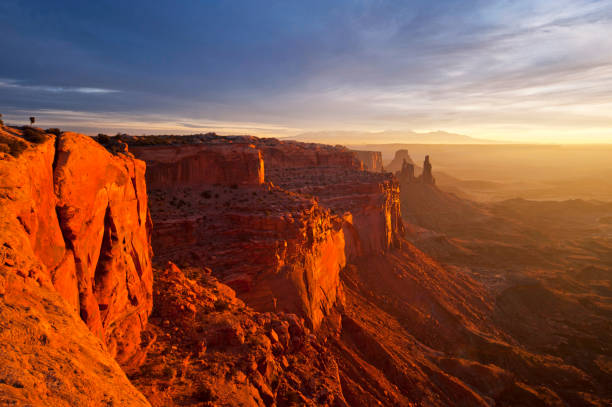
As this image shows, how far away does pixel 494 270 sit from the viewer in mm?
51250

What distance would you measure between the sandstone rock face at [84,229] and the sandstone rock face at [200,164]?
49.5 ft

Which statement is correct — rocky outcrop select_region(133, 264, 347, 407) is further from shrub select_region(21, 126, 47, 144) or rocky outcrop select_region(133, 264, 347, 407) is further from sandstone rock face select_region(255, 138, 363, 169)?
sandstone rock face select_region(255, 138, 363, 169)

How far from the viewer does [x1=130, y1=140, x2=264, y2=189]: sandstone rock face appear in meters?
25.4

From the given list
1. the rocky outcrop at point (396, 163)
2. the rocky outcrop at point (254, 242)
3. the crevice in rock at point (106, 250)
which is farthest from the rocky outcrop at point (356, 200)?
the rocky outcrop at point (396, 163)

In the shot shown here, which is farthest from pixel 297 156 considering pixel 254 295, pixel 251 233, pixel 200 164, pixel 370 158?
pixel 370 158

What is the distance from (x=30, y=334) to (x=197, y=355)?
23.3 feet

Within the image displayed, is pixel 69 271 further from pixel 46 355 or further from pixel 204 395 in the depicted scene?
pixel 204 395

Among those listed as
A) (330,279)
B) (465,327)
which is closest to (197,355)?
(330,279)

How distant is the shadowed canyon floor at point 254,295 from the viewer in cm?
538

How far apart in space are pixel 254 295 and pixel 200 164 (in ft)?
44.9

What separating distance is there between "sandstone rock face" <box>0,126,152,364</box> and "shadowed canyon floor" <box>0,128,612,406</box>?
47mm

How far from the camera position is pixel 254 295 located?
18.7 m

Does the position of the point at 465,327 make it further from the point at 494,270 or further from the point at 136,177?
the point at 136,177

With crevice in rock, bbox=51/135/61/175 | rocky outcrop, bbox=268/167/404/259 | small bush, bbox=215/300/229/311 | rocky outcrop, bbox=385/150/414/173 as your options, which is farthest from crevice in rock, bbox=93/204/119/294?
rocky outcrop, bbox=385/150/414/173
